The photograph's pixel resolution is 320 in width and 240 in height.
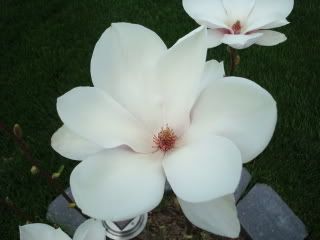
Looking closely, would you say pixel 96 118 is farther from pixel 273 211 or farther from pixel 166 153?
pixel 273 211

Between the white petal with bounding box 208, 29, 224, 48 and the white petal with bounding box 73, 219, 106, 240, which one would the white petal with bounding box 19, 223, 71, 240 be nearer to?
the white petal with bounding box 73, 219, 106, 240

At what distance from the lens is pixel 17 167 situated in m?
2.11

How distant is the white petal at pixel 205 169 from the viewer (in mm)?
596

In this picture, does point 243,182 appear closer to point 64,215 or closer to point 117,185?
point 64,215

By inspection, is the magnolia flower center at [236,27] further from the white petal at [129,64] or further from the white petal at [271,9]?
the white petal at [129,64]

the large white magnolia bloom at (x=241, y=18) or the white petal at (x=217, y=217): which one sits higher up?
the large white magnolia bloom at (x=241, y=18)

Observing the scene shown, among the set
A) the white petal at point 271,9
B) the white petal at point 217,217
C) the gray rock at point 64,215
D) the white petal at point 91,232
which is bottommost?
the gray rock at point 64,215

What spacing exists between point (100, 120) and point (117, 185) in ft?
0.37

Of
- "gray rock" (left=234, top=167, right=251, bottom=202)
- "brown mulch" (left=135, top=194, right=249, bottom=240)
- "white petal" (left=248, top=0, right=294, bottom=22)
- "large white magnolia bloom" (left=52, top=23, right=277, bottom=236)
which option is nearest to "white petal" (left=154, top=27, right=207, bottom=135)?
"large white magnolia bloom" (left=52, top=23, right=277, bottom=236)

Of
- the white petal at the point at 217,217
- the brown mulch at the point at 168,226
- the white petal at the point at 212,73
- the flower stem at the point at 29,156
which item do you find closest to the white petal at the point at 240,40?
the white petal at the point at 212,73

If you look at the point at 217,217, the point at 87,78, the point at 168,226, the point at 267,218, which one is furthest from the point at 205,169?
the point at 87,78

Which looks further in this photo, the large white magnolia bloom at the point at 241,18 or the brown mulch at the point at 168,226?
the brown mulch at the point at 168,226

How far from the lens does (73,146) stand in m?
0.74

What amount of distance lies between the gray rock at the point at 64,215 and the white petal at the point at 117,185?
88cm
